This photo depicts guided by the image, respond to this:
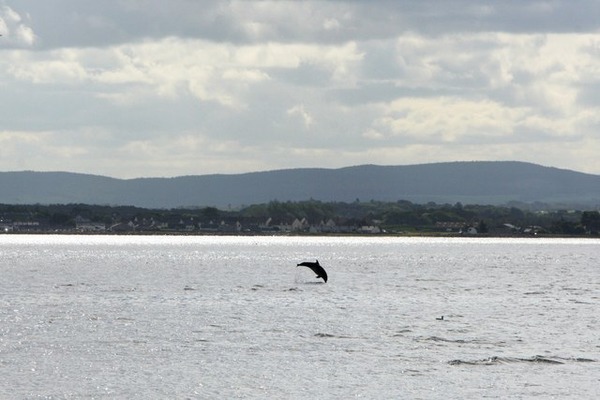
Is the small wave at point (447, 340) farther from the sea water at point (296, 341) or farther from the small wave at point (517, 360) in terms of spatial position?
the small wave at point (517, 360)

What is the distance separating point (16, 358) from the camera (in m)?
54.7

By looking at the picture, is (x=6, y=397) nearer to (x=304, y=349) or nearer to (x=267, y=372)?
(x=267, y=372)

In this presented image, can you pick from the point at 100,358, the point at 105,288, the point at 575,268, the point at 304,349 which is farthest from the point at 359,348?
the point at 575,268

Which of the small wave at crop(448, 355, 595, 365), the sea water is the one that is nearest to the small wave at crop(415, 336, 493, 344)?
the sea water

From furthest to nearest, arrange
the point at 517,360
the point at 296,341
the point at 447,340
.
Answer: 1. the point at 447,340
2. the point at 296,341
3. the point at 517,360

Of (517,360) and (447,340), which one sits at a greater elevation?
(447,340)

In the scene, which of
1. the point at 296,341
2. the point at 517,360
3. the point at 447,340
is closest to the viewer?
the point at 517,360

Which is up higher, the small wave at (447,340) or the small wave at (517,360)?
the small wave at (447,340)

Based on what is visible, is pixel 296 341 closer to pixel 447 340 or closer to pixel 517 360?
pixel 447 340

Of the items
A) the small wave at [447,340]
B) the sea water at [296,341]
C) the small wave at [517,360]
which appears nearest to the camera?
the sea water at [296,341]

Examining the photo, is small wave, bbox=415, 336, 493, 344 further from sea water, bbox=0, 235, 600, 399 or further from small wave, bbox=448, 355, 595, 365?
small wave, bbox=448, 355, 595, 365

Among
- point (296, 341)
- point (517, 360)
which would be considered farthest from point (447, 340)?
point (517, 360)

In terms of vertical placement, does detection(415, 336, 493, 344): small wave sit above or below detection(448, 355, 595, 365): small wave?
above

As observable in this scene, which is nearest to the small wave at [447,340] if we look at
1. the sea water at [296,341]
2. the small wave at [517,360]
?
the sea water at [296,341]
